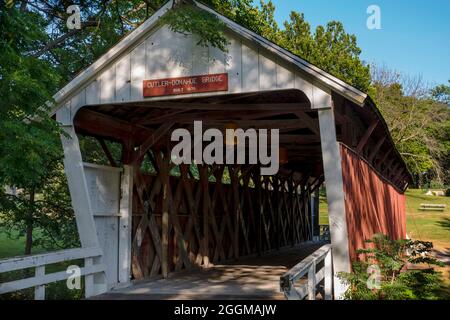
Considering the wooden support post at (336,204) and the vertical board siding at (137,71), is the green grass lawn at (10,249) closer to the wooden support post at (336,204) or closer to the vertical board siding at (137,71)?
the vertical board siding at (137,71)

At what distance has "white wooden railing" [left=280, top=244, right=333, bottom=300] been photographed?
4.72 metres

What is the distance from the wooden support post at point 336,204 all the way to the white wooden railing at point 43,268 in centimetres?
361

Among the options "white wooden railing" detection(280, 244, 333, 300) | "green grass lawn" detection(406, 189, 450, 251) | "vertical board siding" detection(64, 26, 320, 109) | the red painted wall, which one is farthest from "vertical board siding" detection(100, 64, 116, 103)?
"green grass lawn" detection(406, 189, 450, 251)

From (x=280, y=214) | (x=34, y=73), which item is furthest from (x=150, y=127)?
(x=280, y=214)

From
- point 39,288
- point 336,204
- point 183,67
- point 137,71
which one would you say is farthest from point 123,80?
point 336,204

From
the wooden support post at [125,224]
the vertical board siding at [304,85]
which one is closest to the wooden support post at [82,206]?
the wooden support post at [125,224]

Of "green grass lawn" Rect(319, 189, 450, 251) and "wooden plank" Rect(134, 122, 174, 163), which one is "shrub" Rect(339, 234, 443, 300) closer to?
"wooden plank" Rect(134, 122, 174, 163)

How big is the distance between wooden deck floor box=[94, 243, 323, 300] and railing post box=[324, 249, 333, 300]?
2.31 ft

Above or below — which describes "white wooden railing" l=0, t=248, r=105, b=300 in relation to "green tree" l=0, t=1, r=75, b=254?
below

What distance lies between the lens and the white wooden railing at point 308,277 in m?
4.72
